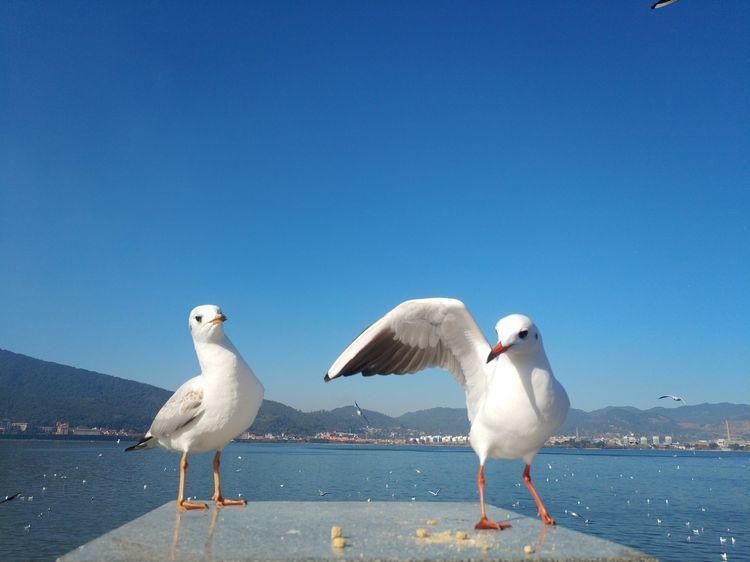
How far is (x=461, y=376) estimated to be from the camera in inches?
257

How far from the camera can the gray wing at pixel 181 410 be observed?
605 centimetres

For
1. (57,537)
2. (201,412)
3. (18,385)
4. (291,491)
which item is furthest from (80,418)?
(201,412)

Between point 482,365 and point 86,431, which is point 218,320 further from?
point 86,431

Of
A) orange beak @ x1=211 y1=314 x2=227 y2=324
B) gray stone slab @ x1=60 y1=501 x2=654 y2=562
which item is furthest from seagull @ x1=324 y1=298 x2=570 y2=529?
orange beak @ x1=211 y1=314 x2=227 y2=324

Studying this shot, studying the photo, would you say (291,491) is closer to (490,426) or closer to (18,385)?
(490,426)

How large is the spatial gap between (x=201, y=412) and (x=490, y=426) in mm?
2666

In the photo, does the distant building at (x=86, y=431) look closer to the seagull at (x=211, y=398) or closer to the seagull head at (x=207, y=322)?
the seagull at (x=211, y=398)

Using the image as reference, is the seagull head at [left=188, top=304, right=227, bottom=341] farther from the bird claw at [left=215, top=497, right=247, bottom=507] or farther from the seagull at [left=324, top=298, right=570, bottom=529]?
the bird claw at [left=215, top=497, right=247, bottom=507]

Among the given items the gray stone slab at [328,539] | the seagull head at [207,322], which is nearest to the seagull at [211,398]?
the seagull head at [207,322]

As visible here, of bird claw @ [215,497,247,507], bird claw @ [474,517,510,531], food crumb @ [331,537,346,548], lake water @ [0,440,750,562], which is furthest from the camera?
lake water @ [0,440,750,562]

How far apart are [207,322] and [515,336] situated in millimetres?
2873

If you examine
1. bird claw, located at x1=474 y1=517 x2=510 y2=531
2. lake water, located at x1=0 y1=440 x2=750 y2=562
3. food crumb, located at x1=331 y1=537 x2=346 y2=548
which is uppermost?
food crumb, located at x1=331 y1=537 x2=346 y2=548

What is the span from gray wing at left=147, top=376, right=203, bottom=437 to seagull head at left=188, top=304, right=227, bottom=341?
0.47m

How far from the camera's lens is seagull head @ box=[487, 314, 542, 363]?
4906 millimetres
